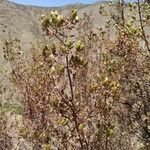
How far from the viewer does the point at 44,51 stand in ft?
21.0

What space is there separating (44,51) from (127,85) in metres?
9.06

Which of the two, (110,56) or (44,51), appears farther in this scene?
(110,56)

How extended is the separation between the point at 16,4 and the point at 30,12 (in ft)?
18.7

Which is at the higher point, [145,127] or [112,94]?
[112,94]

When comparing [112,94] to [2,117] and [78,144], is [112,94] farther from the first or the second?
[2,117]

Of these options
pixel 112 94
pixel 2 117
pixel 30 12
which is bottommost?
pixel 30 12

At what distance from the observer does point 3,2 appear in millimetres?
155250

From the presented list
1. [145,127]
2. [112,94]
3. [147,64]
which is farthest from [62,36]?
[145,127]

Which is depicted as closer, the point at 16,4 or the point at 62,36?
the point at 62,36

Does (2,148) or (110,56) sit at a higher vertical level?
(110,56)

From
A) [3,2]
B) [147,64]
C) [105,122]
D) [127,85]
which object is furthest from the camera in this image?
[3,2]

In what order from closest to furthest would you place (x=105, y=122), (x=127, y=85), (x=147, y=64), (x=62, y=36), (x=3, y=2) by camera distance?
(x=62, y=36) < (x=105, y=122) < (x=147, y=64) < (x=127, y=85) < (x=3, y=2)

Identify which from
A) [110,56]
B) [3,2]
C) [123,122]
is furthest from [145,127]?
[3,2]

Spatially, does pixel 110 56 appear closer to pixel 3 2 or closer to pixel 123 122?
pixel 123 122
